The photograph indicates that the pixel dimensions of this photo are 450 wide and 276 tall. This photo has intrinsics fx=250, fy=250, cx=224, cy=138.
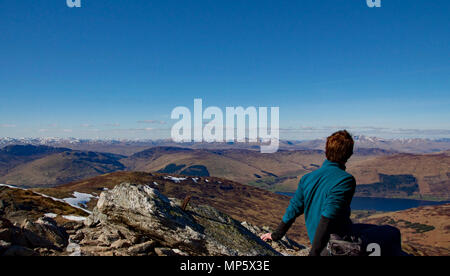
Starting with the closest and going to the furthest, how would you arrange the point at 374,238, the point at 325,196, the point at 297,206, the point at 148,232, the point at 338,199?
the point at 338,199
the point at 325,196
the point at 297,206
the point at 374,238
the point at 148,232

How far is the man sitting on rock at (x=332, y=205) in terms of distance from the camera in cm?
631

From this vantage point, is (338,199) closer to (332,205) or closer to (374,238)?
(332,205)

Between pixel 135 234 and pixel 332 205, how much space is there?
10.8 meters

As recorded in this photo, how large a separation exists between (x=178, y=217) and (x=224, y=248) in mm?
3017

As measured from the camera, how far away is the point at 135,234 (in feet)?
43.7

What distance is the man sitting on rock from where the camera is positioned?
6.31 m

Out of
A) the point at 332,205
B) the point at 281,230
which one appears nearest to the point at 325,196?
the point at 332,205

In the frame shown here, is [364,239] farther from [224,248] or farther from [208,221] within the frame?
[208,221]
